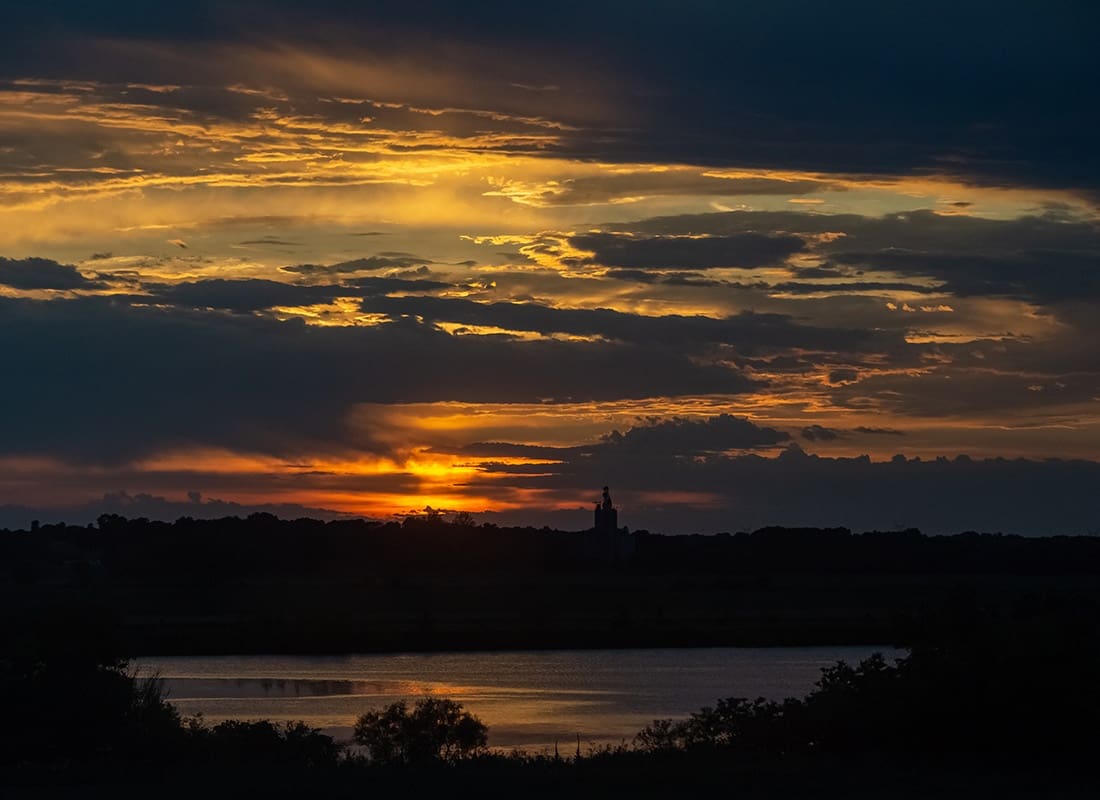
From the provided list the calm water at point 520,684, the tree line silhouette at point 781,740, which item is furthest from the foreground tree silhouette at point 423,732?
the tree line silhouette at point 781,740

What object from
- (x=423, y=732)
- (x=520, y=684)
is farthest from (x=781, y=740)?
(x=520, y=684)

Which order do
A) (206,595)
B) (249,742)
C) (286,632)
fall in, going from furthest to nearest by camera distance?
(206,595) < (286,632) < (249,742)

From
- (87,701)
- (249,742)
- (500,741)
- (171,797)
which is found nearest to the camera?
(171,797)

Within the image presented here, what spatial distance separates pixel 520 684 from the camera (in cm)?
6150

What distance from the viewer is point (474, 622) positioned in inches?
3509

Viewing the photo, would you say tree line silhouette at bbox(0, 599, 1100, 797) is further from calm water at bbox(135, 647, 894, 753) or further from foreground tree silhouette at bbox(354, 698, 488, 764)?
calm water at bbox(135, 647, 894, 753)

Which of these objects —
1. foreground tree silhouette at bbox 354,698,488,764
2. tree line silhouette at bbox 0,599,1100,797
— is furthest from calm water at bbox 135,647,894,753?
tree line silhouette at bbox 0,599,1100,797

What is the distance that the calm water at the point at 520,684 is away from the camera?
157ft

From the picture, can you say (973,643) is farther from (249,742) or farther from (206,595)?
(206,595)

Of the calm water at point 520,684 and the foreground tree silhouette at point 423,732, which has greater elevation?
the calm water at point 520,684

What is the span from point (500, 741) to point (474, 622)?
48.2 meters

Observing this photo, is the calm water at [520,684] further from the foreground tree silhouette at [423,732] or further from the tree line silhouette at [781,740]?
the tree line silhouette at [781,740]

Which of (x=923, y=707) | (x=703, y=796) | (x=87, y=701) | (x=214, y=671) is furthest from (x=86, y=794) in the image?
(x=214, y=671)

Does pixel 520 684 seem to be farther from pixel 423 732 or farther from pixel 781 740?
pixel 781 740
